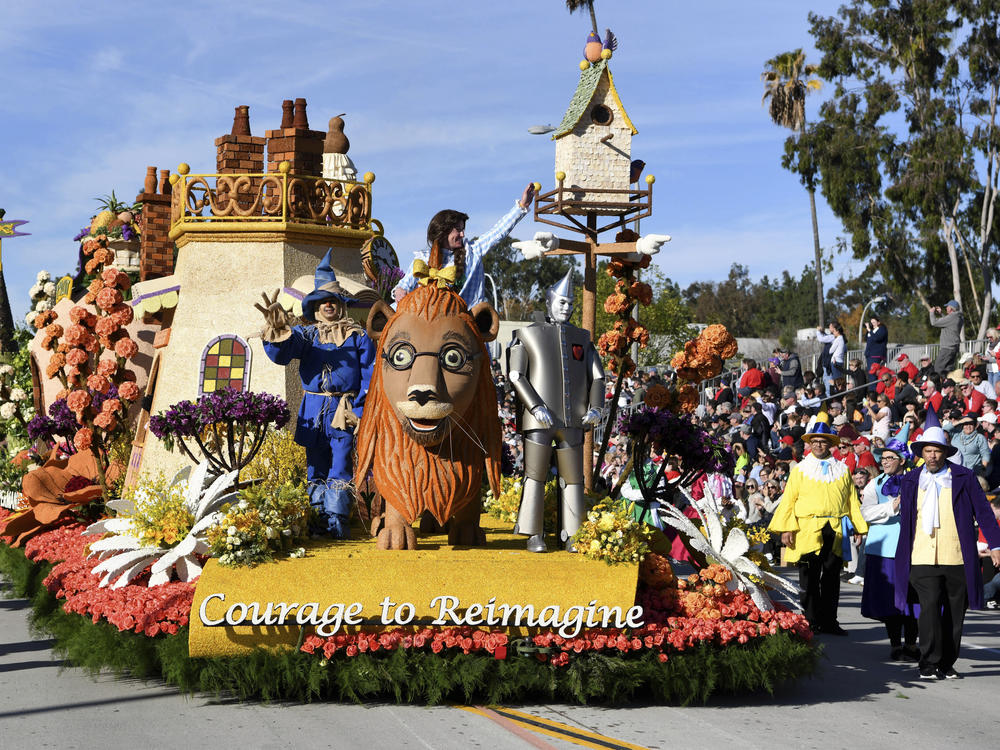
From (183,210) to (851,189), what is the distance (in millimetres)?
24610

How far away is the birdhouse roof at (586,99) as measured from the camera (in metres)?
9.20

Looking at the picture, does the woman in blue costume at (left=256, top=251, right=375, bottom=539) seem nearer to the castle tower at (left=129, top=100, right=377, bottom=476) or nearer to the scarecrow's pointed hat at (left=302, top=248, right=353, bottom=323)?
the scarecrow's pointed hat at (left=302, top=248, right=353, bottom=323)

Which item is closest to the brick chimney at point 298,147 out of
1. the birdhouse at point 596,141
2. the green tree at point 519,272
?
the birdhouse at point 596,141

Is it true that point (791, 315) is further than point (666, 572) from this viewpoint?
Yes

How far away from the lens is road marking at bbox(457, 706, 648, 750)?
581cm

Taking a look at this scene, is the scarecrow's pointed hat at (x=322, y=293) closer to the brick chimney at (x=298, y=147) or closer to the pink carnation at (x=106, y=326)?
the pink carnation at (x=106, y=326)

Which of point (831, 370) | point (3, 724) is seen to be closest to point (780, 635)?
point (3, 724)

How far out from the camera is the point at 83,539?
9.52m

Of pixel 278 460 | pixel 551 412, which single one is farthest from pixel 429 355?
pixel 278 460

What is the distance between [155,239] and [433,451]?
29.8 ft

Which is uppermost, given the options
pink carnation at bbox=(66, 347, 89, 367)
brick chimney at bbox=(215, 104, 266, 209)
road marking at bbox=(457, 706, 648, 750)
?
brick chimney at bbox=(215, 104, 266, 209)

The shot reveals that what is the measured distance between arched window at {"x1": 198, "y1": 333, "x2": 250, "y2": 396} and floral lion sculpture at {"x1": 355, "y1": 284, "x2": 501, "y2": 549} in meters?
4.97

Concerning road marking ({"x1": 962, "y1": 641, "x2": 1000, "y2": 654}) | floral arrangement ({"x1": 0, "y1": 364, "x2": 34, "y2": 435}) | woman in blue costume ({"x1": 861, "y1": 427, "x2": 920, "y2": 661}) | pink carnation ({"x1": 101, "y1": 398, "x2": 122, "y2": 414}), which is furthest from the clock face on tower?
floral arrangement ({"x1": 0, "y1": 364, "x2": 34, "y2": 435})

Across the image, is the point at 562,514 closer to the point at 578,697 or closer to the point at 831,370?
the point at 578,697
